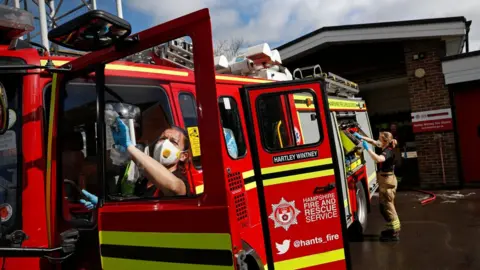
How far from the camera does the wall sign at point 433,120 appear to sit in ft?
31.6

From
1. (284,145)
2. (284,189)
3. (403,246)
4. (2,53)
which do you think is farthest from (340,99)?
(2,53)

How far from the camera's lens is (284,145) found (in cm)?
391

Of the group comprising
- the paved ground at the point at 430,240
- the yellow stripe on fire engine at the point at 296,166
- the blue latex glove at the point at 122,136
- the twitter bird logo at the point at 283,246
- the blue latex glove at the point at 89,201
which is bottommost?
the paved ground at the point at 430,240

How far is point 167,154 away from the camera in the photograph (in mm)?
2215

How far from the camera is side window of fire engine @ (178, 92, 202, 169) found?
209 centimetres

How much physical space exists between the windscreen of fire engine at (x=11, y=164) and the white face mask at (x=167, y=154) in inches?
34.5

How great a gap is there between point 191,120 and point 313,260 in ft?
6.18

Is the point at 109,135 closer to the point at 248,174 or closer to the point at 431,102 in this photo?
the point at 248,174

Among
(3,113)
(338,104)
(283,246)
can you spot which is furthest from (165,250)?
(338,104)

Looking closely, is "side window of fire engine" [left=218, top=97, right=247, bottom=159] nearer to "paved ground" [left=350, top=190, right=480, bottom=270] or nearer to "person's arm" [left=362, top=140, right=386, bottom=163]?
"paved ground" [left=350, top=190, right=480, bottom=270]

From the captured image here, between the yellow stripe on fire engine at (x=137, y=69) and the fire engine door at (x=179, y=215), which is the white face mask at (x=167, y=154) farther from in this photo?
the yellow stripe on fire engine at (x=137, y=69)

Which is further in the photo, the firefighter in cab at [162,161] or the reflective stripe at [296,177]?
the reflective stripe at [296,177]

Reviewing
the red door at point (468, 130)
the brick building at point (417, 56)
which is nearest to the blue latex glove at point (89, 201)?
the brick building at point (417, 56)

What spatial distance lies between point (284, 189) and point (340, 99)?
3430mm
